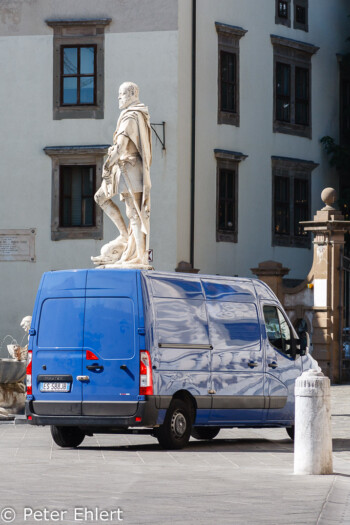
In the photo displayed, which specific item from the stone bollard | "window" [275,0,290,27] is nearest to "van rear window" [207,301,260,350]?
the stone bollard

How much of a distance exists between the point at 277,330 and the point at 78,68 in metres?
21.2

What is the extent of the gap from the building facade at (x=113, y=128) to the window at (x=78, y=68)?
3 centimetres

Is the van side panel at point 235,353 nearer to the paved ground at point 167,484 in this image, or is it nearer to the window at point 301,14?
the paved ground at point 167,484

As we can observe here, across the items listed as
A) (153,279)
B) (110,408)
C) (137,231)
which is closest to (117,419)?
(110,408)

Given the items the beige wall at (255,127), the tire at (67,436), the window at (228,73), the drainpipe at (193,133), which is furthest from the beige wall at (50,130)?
the tire at (67,436)

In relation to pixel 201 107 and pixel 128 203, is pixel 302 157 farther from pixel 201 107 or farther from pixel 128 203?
pixel 128 203

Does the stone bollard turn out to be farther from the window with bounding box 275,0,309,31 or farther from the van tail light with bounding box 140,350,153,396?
the window with bounding box 275,0,309,31

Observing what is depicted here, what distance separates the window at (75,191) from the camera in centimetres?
3747

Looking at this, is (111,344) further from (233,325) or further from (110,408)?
(233,325)

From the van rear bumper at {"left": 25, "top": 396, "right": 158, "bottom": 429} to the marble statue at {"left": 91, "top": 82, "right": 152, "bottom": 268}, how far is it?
5443 millimetres

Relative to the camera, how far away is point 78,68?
37.8 meters

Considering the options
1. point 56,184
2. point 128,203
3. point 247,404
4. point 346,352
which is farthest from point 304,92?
point 247,404

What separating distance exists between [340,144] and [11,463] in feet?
97.4

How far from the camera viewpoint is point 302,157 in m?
41.0
